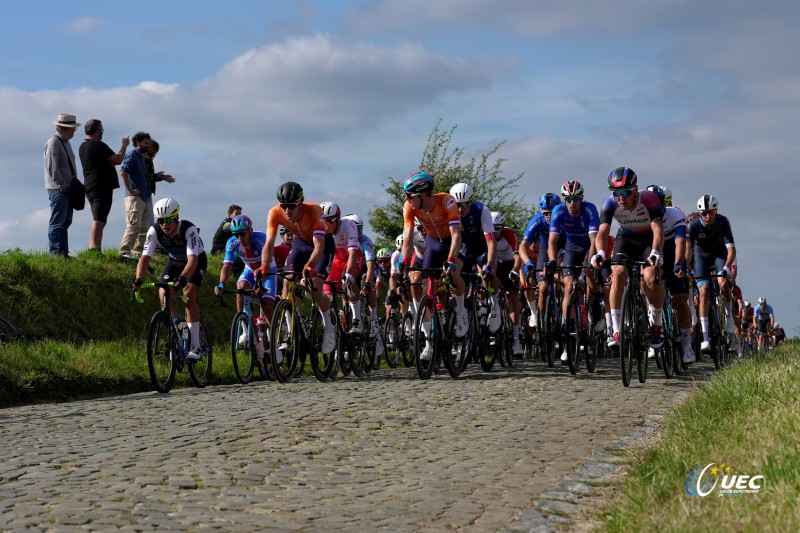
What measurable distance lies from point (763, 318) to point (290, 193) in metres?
30.6

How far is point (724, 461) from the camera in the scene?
659 centimetres

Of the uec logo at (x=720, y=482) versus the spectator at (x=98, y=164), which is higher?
the spectator at (x=98, y=164)

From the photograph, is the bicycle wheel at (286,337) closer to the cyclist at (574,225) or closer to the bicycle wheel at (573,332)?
the bicycle wheel at (573,332)

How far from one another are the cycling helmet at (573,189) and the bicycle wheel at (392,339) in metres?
3.69

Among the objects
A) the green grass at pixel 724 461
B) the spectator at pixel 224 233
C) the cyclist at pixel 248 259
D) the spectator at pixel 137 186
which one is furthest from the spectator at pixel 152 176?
the green grass at pixel 724 461

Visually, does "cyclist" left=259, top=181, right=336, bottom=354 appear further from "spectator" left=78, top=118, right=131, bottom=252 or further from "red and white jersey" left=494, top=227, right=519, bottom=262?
"spectator" left=78, top=118, right=131, bottom=252

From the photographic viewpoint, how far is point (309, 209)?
49.5ft

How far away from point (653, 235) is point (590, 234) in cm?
208

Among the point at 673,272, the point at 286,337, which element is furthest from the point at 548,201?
the point at 286,337

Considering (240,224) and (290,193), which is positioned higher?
(290,193)

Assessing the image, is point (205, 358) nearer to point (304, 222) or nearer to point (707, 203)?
point (304, 222)

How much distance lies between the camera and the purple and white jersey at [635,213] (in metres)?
13.6

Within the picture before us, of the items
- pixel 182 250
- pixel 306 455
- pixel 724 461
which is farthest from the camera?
pixel 182 250

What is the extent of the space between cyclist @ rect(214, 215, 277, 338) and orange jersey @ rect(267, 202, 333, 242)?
0.71m
